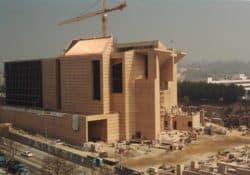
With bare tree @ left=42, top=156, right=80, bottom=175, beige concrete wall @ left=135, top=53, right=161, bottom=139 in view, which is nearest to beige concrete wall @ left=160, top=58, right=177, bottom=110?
beige concrete wall @ left=135, top=53, right=161, bottom=139

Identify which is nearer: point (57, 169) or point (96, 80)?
point (57, 169)

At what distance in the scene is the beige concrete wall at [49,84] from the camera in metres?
22.7

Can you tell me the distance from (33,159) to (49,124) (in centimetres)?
473

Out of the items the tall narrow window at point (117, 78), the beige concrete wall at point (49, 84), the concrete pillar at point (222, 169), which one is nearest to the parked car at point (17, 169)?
the concrete pillar at point (222, 169)

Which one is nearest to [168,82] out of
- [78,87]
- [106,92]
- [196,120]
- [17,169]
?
[196,120]

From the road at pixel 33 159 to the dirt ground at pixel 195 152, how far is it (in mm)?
1878

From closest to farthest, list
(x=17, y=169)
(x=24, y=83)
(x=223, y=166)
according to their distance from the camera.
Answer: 1. (x=223, y=166)
2. (x=17, y=169)
3. (x=24, y=83)

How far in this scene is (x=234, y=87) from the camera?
99.3 feet

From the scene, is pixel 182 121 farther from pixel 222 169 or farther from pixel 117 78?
pixel 222 169

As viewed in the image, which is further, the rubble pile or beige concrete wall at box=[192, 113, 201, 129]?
beige concrete wall at box=[192, 113, 201, 129]

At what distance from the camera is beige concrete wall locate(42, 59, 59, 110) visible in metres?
22.7

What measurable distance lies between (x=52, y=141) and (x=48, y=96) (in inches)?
160

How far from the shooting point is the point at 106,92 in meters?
20.1

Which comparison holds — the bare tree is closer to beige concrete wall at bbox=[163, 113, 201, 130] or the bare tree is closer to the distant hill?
beige concrete wall at bbox=[163, 113, 201, 130]
